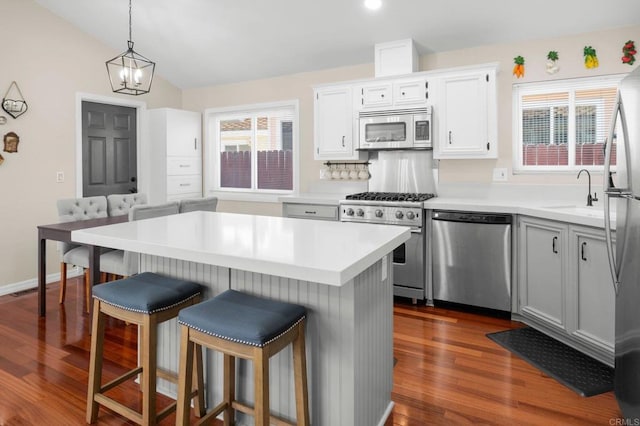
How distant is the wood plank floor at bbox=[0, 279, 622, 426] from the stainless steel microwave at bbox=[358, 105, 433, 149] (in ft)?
5.29

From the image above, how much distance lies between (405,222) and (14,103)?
401 centimetres

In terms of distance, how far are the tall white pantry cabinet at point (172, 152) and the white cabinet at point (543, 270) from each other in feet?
13.7

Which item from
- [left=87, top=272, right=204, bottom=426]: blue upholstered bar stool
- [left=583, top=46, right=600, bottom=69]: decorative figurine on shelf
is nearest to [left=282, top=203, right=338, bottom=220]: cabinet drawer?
[left=87, top=272, right=204, bottom=426]: blue upholstered bar stool

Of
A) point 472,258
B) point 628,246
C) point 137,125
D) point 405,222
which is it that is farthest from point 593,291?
point 137,125

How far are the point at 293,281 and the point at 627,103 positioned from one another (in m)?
1.69

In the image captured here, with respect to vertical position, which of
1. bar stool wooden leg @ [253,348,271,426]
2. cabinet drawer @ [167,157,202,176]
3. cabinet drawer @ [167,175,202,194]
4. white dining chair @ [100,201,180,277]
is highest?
cabinet drawer @ [167,157,202,176]

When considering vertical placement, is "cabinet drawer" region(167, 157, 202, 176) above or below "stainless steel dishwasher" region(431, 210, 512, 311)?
above

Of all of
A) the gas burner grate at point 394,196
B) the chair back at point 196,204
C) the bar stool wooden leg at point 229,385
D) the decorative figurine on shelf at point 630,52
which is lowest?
the bar stool wooden leg at point 229,385

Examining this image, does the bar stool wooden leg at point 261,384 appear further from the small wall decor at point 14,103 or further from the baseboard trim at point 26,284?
the small wall decor at point 14,103

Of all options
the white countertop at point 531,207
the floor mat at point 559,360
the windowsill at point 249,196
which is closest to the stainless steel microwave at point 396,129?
the white countertop at point 531,207

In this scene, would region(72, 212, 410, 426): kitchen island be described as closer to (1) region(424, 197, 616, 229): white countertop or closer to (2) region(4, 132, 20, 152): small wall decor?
(1) region(424, 197, 616, 229): white countertop

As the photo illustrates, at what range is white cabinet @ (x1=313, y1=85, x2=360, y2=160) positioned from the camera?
4336 millimetres

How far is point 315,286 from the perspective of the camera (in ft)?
5.93

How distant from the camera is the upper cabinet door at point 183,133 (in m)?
5.43
